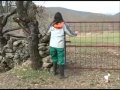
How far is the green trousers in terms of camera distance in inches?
417

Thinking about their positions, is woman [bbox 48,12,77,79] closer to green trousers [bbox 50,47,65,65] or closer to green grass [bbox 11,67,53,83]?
green trousers [bbox 50,47,65,65]

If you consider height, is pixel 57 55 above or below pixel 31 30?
below

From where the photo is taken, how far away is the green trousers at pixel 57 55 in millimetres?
10594

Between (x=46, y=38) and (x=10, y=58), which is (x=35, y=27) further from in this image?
(x=10, y=58)

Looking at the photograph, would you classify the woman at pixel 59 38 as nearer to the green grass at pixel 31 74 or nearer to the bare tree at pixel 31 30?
the green grass at pixel 31 74

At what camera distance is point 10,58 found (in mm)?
12820

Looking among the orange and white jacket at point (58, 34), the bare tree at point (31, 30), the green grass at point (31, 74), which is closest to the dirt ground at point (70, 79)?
the green grass at point (31, 74)

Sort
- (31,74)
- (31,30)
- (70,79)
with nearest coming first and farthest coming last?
(70,79), (31,74), (31,30)

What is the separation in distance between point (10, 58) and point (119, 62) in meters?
3.86

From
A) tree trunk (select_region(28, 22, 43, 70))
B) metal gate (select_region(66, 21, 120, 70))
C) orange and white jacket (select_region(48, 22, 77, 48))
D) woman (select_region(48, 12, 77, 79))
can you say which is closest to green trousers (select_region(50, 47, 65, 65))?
woman (select_region(48, 12, 77, 79))

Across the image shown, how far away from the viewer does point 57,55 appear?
10.8 meters

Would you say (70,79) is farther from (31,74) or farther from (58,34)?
(58,34)

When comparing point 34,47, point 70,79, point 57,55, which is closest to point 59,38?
point 57,55

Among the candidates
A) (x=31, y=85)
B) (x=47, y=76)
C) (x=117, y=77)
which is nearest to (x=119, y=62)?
(x=117, y=77)
